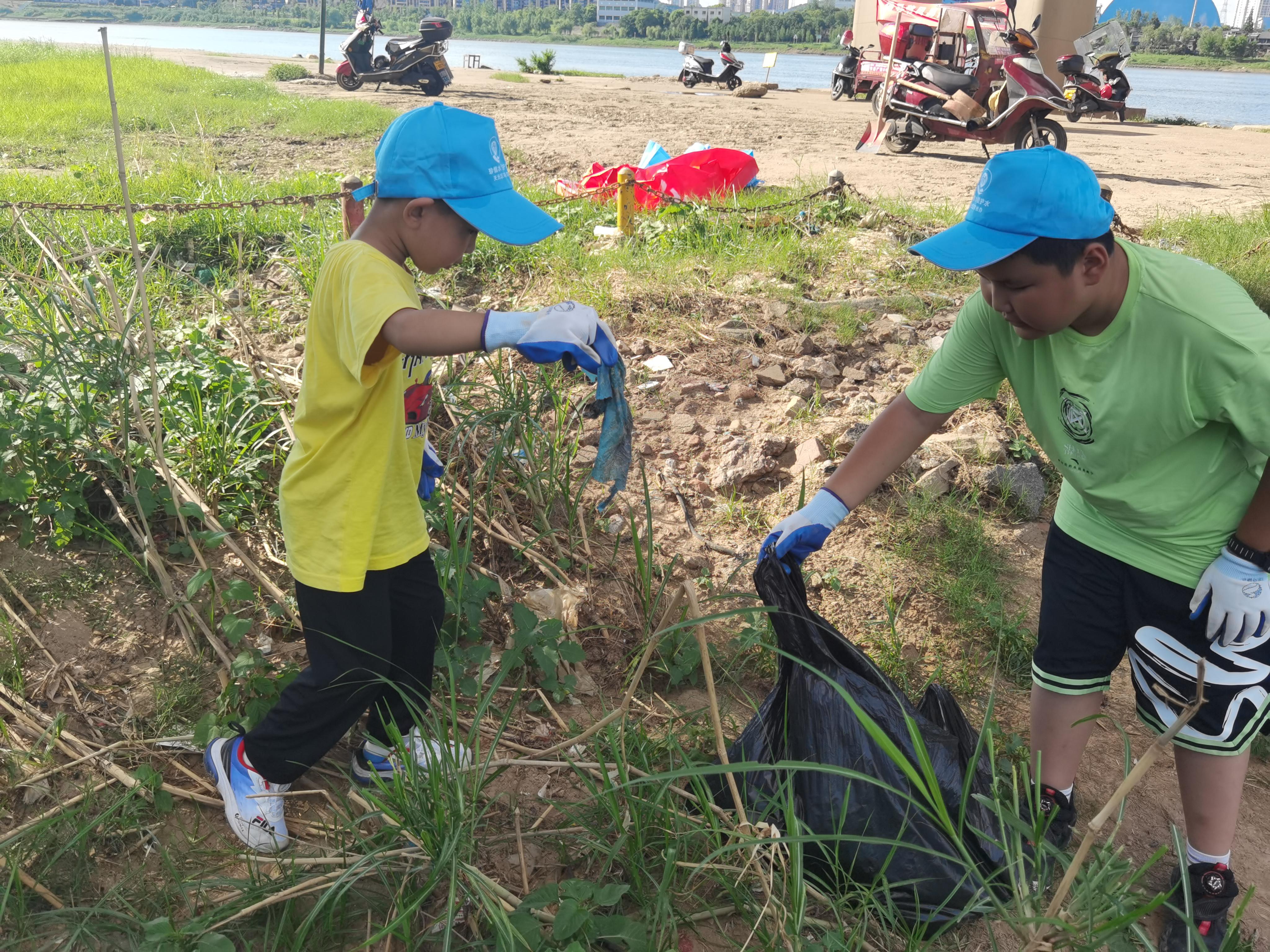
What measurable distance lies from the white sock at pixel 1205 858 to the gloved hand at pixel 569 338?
4.70 feet

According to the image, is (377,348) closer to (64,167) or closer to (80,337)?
(80,337)

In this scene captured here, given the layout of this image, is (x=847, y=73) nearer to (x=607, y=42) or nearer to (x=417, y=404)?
(x=417, y=404)

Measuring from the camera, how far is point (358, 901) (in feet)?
5.30

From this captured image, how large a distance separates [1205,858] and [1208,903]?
8 centimetres

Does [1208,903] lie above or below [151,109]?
below

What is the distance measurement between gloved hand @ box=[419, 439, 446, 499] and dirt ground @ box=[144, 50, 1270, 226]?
6.19 m

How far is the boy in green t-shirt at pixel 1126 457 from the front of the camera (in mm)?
1510

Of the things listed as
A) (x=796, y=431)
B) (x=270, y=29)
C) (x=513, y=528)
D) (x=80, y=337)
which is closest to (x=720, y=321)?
(x=796, y=431)

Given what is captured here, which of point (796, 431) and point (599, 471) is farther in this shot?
point (796, 431)

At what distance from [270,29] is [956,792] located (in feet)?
266

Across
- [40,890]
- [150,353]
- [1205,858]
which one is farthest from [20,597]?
[1205,858]

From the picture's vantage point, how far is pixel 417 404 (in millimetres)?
1854

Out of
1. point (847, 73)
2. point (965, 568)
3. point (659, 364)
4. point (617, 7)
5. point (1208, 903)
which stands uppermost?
point (617, 7)

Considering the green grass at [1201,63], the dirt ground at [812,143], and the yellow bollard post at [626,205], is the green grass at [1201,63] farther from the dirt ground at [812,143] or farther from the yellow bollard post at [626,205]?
the yellow bollard post at [626,205]
